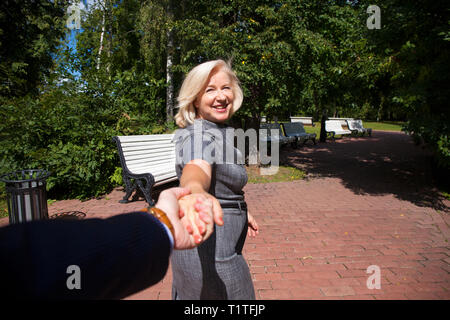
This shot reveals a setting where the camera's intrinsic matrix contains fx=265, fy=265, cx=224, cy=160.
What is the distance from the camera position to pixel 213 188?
1.52 meters

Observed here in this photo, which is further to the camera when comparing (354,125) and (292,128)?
(354,125)

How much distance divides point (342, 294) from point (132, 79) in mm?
6346

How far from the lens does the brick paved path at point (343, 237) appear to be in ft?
9.27

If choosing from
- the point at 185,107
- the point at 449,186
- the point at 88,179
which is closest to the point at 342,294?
the point at 185,107

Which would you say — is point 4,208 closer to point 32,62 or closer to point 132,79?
point 132,79

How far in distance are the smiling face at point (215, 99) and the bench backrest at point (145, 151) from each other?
13.6 feet

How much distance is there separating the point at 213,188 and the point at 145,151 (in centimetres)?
479

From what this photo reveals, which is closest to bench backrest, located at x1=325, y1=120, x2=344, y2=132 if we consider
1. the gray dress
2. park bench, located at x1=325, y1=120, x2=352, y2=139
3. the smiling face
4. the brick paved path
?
park bench, located at x1=325, y1=120, x2=352, y2=139

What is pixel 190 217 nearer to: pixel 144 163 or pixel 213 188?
pixel 213 188

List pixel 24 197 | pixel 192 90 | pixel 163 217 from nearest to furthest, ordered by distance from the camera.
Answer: pixel 163 217
pixel 192 90
pixel 24 197

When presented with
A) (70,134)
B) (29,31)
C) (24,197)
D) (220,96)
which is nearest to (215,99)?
(220,96)

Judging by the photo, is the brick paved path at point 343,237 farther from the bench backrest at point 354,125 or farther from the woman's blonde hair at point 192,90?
the bench backrest at point 354,125

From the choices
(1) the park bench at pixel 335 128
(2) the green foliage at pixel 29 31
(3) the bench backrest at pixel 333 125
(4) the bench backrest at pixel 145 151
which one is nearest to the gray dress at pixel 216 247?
(4) the bench backrest at pixel 145 151
